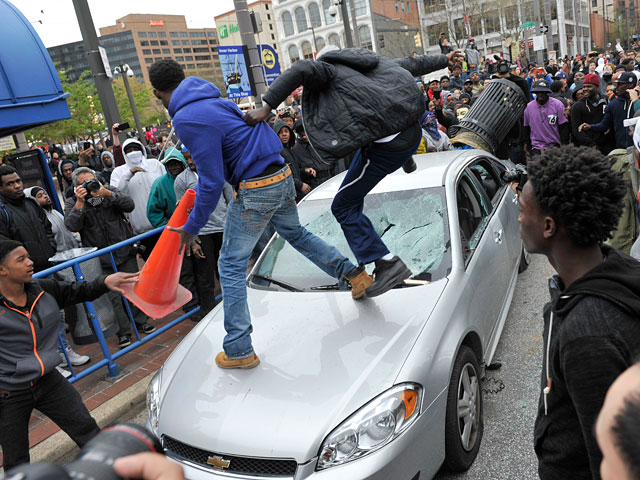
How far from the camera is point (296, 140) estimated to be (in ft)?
24.3

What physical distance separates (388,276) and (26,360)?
2.06 meters

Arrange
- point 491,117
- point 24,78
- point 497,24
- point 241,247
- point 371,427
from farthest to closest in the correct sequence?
point 497,24 → point 491,117 → point 24,78 → point 241,247 → point 371,427

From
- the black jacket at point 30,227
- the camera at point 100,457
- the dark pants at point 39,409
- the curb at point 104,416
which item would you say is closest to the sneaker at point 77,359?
the curb at point 104,416

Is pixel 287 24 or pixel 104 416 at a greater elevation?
pixel 287 24

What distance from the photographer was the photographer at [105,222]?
487cm

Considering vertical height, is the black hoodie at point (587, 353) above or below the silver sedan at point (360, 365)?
above

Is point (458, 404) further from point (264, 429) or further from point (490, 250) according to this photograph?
point (490, 250)

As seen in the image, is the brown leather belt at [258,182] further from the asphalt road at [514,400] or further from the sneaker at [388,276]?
the asphalt road at [514,400]

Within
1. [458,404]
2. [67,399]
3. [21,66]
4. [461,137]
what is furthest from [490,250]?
[21,66]

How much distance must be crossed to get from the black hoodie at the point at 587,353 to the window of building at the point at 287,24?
94.7 metres

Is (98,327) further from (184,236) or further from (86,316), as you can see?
(184,236)

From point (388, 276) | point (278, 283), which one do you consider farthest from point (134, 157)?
→ point (388, 276)

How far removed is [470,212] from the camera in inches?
148

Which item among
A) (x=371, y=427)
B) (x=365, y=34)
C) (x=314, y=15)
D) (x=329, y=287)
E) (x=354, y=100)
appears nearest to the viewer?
(x=371, y=427)
